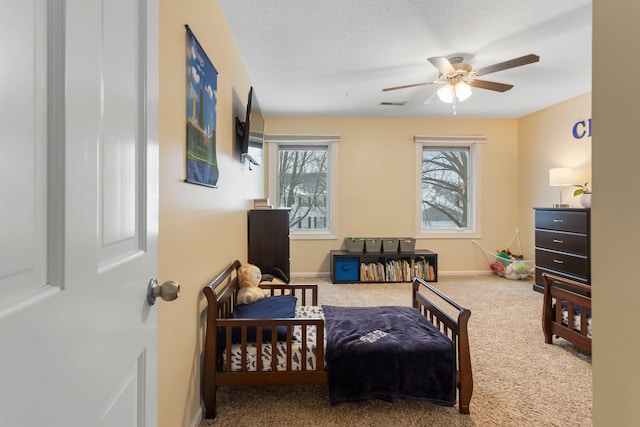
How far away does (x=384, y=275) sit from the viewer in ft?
15.2

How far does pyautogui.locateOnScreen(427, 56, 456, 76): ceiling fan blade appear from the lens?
2.64 metres

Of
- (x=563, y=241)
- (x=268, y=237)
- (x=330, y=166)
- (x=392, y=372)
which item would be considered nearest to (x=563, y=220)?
(x=563, y=241)

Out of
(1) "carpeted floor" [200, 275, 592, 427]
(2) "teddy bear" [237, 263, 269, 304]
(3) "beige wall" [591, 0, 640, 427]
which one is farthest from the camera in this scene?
(2) "teddy bear" [237, 263, 269, 304]

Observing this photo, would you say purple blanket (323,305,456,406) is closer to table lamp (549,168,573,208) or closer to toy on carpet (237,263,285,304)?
toy on carpet (237,263,285,304)

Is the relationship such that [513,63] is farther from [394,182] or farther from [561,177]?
[394,182]

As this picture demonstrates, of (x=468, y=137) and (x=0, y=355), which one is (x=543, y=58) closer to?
(x=468, y=137)

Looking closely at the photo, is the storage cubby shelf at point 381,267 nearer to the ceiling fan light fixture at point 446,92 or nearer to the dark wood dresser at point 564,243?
the dark wood dresser at point 564,243

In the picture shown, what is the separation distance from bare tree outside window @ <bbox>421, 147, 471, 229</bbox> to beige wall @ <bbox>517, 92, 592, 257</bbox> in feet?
2.63

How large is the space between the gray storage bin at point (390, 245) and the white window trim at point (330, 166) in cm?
76

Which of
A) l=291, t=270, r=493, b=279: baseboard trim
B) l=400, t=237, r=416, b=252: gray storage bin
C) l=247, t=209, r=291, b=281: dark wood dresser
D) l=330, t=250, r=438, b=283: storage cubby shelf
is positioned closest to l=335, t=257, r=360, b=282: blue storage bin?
l=330, t=250, r=438, b=283: storage cubby shelf

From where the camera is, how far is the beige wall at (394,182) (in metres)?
5.02

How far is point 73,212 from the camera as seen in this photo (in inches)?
18.3

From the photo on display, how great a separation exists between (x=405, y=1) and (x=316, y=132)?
9.48 feet

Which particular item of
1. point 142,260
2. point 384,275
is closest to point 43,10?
Result: point 142,260
